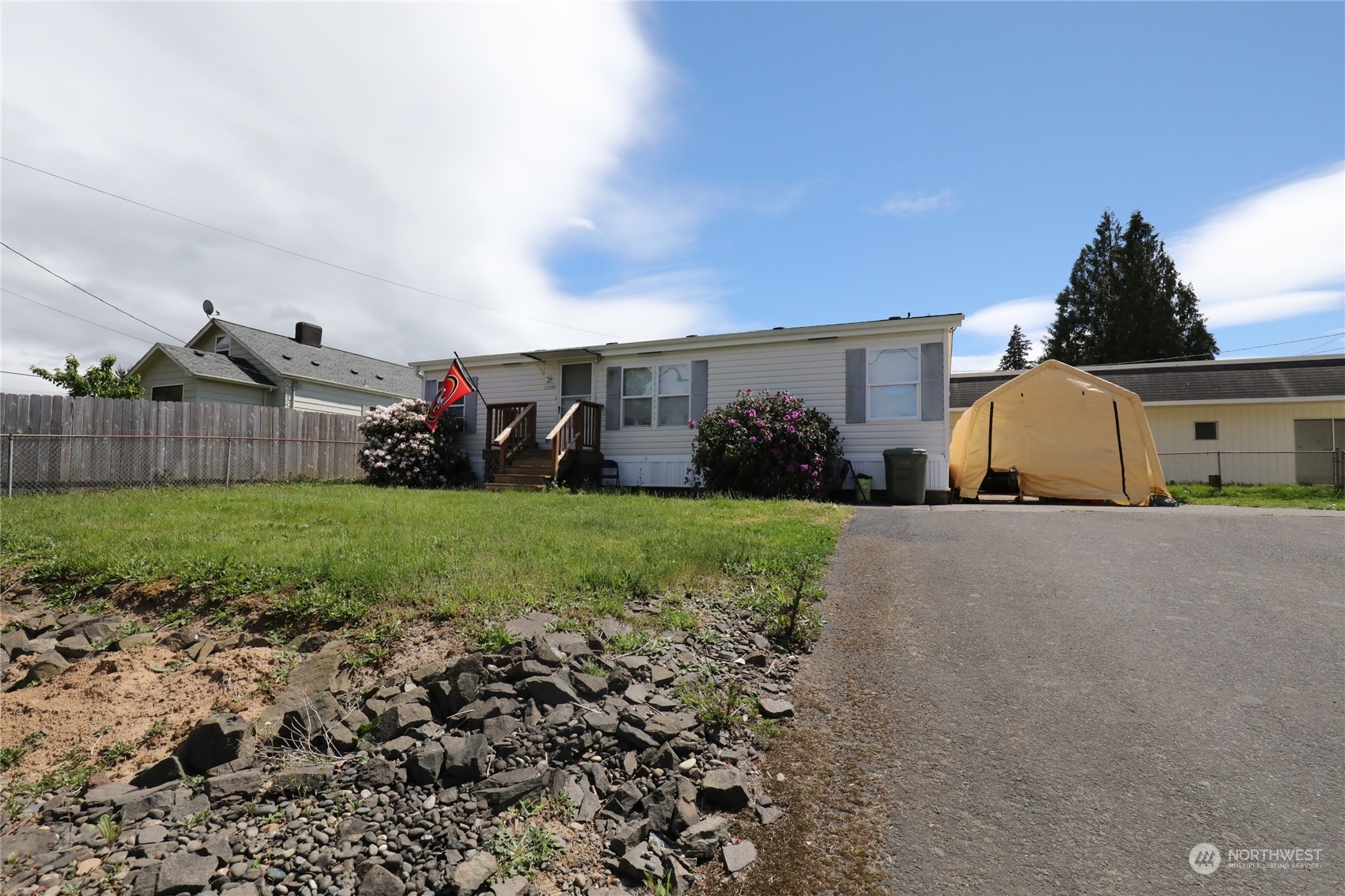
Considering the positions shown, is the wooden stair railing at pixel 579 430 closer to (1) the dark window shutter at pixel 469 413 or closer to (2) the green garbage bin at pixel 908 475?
(1) the dark window shutter at pixel 469 413

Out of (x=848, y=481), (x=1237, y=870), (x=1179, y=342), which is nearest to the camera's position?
(x=1237, y=870)

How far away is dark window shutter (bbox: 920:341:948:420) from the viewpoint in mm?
12109

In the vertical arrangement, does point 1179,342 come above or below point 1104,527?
above

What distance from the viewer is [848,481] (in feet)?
41.1

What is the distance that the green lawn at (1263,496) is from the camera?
1177 centimetres

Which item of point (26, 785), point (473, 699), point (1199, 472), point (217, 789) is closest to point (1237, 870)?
point (473, 699)

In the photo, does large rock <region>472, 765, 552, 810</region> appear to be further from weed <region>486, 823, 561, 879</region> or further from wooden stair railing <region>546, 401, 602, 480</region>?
wooden stair railing <region>546, 401, 602, 480</region>

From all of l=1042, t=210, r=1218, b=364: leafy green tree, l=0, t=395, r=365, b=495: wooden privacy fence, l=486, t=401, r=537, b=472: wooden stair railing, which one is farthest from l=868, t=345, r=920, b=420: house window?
l=1042, t=210, r=1218, b=364: leafy green tree

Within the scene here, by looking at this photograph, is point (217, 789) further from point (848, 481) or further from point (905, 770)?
point (848, 481)

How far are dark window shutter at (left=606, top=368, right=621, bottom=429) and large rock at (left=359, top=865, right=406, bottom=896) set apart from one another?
12.9m

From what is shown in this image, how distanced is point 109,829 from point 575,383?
44.1 ft

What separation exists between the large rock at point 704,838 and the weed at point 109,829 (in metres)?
2.36

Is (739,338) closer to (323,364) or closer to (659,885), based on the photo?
(659,885)

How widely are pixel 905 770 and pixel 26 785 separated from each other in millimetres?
4207
